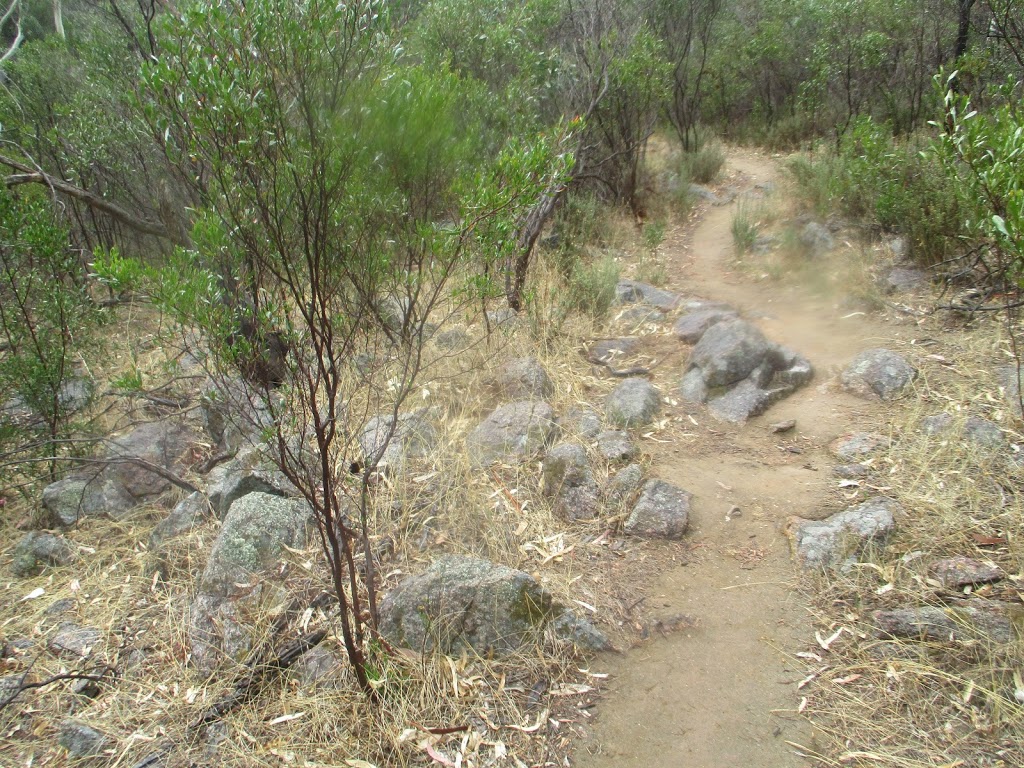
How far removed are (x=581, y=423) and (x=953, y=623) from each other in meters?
2.26

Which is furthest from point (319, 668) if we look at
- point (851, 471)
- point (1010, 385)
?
point (1010, 385)

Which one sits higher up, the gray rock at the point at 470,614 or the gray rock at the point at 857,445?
the gray rock at the point at 470,614

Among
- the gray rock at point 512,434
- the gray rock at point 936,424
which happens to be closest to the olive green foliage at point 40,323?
the gray rock at point 512,434

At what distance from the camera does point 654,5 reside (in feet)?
34.1

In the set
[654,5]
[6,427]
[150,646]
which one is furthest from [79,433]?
[654,5]

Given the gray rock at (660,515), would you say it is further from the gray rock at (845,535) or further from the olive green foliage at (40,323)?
the olive green foliage at (40,323)

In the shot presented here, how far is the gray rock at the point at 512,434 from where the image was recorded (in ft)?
13.8

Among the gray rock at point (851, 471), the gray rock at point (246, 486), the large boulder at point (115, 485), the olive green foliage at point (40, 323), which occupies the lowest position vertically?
the gray rock at point (851, 471)

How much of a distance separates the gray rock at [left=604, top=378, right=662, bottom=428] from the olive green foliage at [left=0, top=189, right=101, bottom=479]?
3.43 meters

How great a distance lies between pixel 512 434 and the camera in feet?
14.3

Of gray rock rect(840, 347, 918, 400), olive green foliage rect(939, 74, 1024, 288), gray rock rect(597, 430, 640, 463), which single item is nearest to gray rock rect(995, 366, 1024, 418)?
gray rock rect(840, 347, 918, 400)

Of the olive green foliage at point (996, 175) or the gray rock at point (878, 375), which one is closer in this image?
the olive green foliage at point (996, 175)

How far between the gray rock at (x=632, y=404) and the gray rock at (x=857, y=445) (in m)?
1.12

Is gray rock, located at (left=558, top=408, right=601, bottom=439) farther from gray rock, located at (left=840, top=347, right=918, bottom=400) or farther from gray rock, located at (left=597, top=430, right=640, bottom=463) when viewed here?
gray rock, located at (left=840, top=347, right=918, bottom=400)
